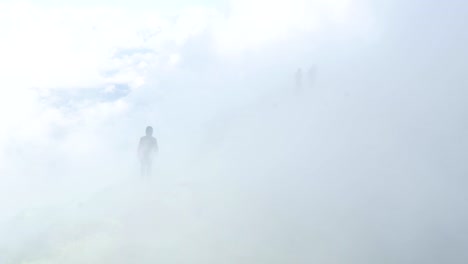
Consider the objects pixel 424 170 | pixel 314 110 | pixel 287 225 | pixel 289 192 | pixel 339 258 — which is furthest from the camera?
pixel 314 110

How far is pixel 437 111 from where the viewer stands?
1204 inches

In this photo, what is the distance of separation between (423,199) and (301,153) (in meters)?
8.56

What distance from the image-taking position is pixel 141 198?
21.3m

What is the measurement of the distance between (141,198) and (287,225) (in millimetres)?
7509

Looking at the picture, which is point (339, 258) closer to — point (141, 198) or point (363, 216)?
point (363, 216)

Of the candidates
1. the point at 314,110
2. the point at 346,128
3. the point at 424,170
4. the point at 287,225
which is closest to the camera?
the point at 287,225

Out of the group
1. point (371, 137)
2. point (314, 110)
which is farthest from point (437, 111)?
point (314, 110)

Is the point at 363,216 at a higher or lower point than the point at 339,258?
higher

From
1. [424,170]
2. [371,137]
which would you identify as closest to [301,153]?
[371,137]

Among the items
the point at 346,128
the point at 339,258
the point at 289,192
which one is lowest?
the point at 339,258

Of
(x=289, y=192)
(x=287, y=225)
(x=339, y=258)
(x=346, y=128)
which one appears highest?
(x=346, y=128)

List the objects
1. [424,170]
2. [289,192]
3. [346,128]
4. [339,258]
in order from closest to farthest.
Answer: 1. [339,258]
2. [289,192]
3. [424,170]
4. [346,128]

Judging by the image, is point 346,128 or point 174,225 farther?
point 346,128

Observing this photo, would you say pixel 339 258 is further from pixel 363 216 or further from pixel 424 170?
pixel 424 170
